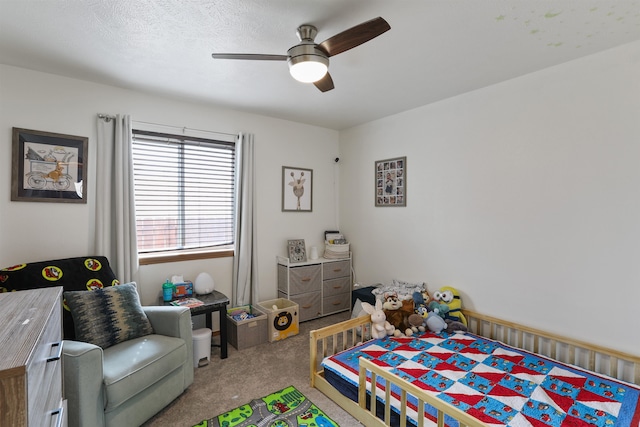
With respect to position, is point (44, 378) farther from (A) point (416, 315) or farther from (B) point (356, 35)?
(A) point (416, 315)

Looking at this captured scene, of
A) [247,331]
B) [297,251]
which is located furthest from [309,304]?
[247,331]

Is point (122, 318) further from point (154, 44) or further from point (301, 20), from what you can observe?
point (301, 20)

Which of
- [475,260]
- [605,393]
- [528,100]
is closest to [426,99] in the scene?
[528,100]

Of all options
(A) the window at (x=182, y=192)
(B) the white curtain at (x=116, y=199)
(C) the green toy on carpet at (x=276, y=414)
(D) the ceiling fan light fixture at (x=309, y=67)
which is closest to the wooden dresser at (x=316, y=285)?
(A) the window at (x=182, y=192)

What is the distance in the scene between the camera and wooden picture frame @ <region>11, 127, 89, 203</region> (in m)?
2.48

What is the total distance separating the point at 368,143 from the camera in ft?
13.4

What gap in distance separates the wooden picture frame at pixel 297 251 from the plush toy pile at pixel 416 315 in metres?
1.30

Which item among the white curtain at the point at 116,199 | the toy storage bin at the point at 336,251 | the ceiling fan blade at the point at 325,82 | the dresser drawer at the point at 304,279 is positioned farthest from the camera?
the toy storage bin at the point at 336,251

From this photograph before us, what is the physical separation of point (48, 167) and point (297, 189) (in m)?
2.50

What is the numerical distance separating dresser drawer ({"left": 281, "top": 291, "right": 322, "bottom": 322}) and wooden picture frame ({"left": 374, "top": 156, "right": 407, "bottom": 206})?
4.71 ft

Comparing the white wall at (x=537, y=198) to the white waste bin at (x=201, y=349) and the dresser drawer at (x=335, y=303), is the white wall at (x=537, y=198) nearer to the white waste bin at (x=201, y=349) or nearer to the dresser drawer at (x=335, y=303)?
the dresser drawer at (x=335, y=303)

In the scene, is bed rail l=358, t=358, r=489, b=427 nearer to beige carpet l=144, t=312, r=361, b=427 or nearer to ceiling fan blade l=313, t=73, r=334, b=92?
beige carpet l=144, t=312, r=361, b=427

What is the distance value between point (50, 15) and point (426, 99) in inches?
119

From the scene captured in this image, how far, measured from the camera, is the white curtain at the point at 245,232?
357cm
